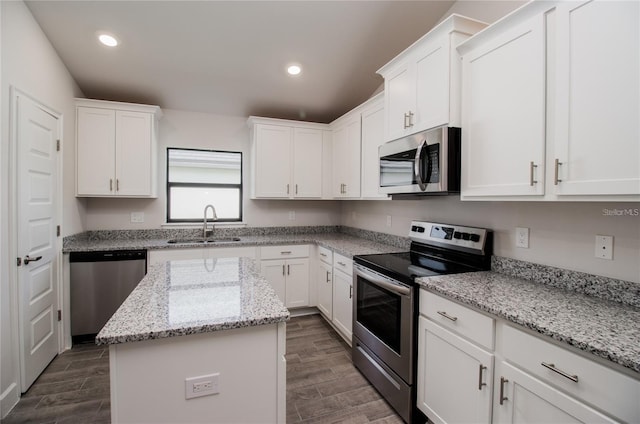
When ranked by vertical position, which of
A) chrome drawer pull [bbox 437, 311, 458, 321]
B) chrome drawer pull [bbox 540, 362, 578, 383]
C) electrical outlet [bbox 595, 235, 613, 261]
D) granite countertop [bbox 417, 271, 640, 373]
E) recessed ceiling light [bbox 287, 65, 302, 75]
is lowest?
chrome drawer pull [bbox 540, 362, 578, 383]

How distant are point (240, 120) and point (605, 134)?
362cm

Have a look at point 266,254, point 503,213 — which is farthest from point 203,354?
point 266,254

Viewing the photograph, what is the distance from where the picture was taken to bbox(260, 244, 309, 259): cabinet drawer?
3.48m

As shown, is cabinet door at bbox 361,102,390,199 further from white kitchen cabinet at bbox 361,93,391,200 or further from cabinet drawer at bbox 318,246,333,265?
cabinet drawer at bbox 318,246,333,265

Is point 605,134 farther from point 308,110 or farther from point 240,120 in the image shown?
point 240,120

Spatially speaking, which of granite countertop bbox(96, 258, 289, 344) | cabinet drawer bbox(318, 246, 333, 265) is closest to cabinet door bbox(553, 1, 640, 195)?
granite countertop bbox(96, 258, 289, 344)

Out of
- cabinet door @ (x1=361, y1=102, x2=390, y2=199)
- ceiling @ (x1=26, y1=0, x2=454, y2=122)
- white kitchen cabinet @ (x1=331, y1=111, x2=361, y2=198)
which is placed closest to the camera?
ceiling @ (x1=26, y1=0, x2=454, y2=122)

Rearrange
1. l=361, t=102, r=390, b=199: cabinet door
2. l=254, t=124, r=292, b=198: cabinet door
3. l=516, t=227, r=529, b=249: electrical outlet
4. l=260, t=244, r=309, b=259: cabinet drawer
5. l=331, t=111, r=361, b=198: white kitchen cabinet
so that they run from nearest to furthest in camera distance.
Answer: l=516, t=227, r=529, b=249: electrical outlet < l=361, t=102, r=390, b=199: cabinet door < l=331, t=111, r=361, b=198: white kitchen cabinet < l=260, t=244, r=309, b=259: cabinet drawer < l=254, t=124, r=292, b=198: cabinet door

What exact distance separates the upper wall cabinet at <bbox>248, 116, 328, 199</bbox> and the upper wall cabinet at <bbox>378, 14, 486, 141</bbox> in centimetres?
149

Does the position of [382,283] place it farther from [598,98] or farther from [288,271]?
[288,271]

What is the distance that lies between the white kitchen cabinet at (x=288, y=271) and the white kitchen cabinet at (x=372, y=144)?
3.59 ft

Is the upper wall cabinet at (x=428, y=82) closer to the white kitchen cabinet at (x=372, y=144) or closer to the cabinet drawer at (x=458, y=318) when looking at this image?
the white kitchen cabinet at (x=372, y=144)

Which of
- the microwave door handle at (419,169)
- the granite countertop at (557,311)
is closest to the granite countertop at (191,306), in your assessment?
the granite countertop at (557,311)

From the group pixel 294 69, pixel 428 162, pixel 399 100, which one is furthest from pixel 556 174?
pixel 294 69
